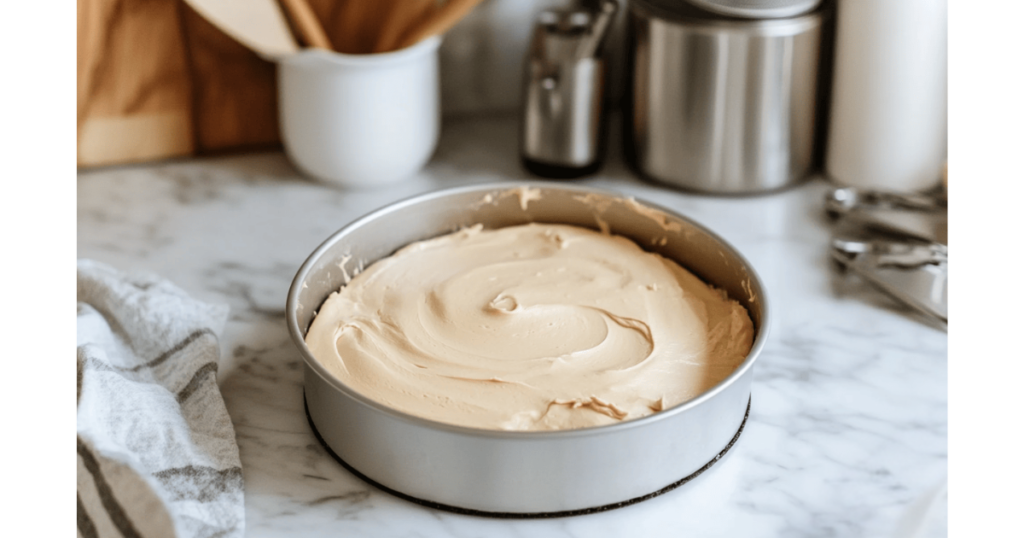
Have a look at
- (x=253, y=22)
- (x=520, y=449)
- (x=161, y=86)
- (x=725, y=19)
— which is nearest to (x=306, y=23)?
(x=253, y=22)

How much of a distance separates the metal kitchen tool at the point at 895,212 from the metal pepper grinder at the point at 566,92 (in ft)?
0.90

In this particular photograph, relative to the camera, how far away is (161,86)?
112 cm

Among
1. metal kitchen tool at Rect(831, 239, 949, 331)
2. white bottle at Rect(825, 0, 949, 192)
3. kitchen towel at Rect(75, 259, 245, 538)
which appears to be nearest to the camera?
kitchen towel at Rect(75, 259, 245, 538)

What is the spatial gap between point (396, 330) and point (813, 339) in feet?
1.24

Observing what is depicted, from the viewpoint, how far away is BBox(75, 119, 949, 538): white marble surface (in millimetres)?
669

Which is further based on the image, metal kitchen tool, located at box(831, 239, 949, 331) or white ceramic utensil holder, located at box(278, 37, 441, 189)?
white ceramic utensil holder, located at box(278, 37, 441, 189)

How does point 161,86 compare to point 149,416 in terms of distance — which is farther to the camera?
point 161,86

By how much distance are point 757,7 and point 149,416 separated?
27.3 inches

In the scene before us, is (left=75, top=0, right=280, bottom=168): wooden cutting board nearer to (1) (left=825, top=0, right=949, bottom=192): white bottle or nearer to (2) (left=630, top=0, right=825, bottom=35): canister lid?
(2) (left=630, top=0, right=825, bottom=35): canister lid

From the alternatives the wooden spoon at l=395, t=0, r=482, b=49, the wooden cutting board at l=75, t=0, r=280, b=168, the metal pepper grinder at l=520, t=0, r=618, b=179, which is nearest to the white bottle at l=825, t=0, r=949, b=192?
the metal pepper grinder at l=520, t=0, r=618, b=179

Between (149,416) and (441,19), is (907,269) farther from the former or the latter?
(149,416)

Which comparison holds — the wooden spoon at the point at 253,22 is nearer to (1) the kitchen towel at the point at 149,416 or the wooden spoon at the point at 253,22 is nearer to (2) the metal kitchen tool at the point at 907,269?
(1) the kitchen towel at the point at 149,416

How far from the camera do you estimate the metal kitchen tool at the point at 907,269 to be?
2.93ft

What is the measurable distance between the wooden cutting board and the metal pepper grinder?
0.32 m
